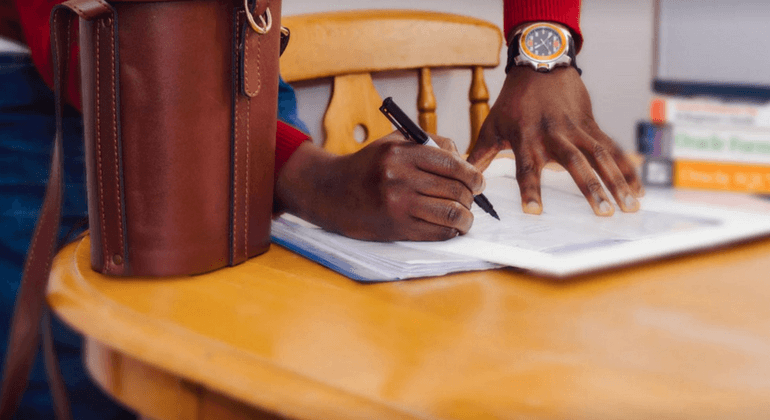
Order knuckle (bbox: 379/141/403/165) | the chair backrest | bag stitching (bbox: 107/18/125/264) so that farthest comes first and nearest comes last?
the chair backrest < knuckle (bbox: 379/141/403/165) < bag stitching (bbox: 107/18/125/264)

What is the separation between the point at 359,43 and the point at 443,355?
965 millimetres

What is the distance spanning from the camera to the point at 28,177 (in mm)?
760

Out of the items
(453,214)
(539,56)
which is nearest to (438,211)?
(453,214)

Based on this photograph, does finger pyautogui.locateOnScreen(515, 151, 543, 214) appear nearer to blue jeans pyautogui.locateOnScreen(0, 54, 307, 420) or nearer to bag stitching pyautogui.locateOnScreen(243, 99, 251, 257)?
bag stitching pyautogui.locateOnScreen(243, 99, 251, 257)

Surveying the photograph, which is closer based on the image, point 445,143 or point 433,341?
point 433,341

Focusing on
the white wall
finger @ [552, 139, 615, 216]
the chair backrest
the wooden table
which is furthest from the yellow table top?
the white wall

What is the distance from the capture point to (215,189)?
470mm

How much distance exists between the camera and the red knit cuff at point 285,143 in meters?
0.62

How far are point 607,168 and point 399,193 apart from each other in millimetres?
242

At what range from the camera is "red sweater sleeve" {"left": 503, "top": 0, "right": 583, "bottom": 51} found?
80cm

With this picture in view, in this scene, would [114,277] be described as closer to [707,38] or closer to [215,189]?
[215,189]

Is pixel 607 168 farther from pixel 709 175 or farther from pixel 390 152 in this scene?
pixel 390 152

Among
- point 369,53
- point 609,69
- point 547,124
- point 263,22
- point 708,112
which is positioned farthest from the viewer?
point 609,69

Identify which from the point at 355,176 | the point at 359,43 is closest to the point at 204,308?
the point at 355,176
